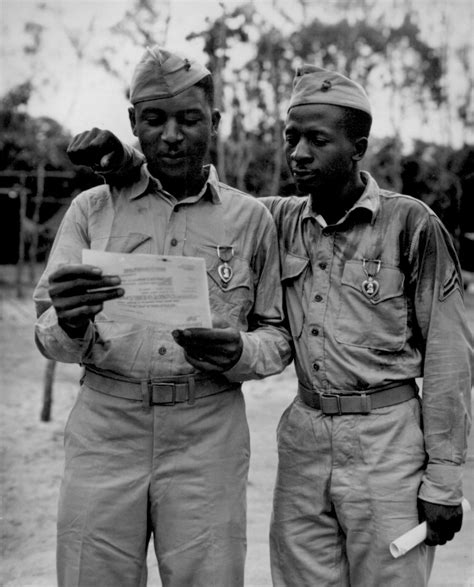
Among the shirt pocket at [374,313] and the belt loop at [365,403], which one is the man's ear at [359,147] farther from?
the belt loop at [365,403]

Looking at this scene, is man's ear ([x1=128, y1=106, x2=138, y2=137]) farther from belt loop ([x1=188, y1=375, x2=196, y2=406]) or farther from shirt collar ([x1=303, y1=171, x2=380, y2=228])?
belt loop ([x1=188, y1=375, x2=196, y2=406])

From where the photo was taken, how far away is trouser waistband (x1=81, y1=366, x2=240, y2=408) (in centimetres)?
243

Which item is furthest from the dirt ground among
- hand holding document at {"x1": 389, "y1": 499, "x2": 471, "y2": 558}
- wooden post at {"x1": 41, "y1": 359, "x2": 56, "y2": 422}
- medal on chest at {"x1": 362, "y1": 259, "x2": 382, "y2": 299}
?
medal on chest at {"x1": 362, "y1": 259, "x2": 382, "y2": 299}

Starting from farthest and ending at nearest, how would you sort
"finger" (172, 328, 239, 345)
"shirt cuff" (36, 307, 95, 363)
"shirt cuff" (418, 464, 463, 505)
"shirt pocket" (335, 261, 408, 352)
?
1. "shirt pocket" (335, 261, 408, 352)
2. "shirt cuff" (418, 464, 463, 505)
3. "shirt cuff" (36, 307, 95, 363)
4. "finger" (172, 328, 239, 345)

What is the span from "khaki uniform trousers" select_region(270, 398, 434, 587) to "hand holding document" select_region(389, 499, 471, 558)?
42 mm

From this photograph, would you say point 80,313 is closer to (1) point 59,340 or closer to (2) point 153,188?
(1) point 59,340

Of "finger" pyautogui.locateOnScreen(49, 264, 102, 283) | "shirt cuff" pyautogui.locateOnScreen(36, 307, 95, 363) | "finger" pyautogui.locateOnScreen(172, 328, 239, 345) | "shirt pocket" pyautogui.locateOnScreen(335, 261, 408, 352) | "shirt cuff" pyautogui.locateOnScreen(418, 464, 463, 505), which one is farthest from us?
"shirt pocket" pyautogui.locateOnScreen(335, 261, 408, 352)

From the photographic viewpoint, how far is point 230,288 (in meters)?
2.53

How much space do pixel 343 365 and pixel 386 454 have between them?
0.31m

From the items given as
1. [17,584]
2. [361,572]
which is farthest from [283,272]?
[17,584]

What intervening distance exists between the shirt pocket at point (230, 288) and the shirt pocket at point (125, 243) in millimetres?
164

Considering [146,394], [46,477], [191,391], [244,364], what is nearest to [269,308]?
[244,364]

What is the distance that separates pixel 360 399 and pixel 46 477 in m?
3.62

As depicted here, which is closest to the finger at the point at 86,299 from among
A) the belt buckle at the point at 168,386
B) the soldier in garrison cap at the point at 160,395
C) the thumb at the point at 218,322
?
the soldier in garrison cap at the point at 160,395
